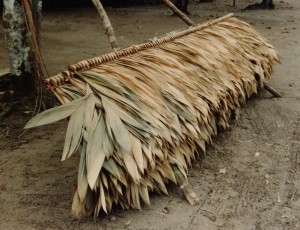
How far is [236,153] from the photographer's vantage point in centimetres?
342

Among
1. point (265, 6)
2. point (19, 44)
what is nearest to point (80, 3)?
point (265, 6)

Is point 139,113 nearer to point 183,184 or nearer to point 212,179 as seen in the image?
point 183,184

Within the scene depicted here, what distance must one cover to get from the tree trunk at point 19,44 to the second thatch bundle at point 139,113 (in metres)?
1.30

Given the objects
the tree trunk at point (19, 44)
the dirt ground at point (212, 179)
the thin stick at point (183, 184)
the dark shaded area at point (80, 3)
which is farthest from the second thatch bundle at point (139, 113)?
the dark shaded area at point (80, 3)

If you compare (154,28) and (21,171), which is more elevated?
(21,171)

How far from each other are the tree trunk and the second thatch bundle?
130cm

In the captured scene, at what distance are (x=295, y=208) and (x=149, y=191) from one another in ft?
2.87

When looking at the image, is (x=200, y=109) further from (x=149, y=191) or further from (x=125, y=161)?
(x=125, y=161)

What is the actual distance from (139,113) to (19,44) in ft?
6.29

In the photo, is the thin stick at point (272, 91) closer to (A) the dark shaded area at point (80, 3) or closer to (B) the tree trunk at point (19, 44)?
(B) the tree trunk at point (19, 44)

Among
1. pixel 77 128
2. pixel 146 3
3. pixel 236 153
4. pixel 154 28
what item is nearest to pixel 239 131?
pixel 236 153

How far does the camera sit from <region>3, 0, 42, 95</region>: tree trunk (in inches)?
156

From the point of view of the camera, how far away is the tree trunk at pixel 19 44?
3955mm

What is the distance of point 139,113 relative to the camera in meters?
2.61
